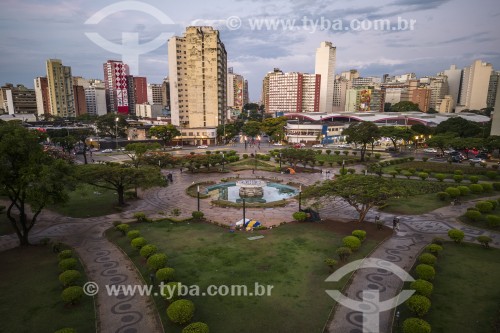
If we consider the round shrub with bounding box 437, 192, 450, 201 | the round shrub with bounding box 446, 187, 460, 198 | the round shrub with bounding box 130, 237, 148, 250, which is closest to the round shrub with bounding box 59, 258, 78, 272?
the round shrub with bounding box 130, 237, 148, 250

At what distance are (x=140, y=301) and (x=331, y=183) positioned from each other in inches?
749

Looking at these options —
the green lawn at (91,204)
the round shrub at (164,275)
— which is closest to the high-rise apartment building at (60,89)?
the green lawn at (91,204)

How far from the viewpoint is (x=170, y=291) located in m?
16.5

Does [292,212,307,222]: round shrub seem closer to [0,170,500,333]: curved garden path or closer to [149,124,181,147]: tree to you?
[0,170,500,333]: curved garden path

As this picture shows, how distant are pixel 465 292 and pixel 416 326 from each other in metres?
6.51

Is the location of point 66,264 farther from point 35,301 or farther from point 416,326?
point 416,326

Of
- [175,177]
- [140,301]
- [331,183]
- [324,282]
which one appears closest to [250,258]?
[324,282]

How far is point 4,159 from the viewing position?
20.4 m

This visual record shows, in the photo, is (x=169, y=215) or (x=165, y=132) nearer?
(x=169, y=215)

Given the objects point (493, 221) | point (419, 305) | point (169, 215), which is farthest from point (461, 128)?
point (419, 305)

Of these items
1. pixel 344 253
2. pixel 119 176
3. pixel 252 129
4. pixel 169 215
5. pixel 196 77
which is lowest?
pixel 169 215

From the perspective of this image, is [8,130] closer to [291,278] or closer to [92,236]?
[92,236]

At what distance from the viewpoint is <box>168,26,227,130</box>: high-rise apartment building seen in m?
97.6

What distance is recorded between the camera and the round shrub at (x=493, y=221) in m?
27.2
